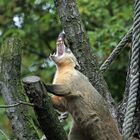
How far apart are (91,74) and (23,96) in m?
0.68

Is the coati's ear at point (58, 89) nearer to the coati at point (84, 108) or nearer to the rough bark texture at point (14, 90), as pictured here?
the coati at point (84, 108)

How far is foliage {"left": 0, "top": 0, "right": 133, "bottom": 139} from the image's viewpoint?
734cm

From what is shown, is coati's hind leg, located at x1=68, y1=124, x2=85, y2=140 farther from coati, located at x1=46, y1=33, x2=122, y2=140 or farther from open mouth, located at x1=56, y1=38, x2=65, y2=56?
open mouth, located at x1=56, y1=38, x2=65, y2=56

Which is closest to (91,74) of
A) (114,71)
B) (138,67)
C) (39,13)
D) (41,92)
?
(138,67)

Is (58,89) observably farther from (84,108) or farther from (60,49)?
(60,49)

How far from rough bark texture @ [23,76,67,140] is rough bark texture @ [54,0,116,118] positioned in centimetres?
113

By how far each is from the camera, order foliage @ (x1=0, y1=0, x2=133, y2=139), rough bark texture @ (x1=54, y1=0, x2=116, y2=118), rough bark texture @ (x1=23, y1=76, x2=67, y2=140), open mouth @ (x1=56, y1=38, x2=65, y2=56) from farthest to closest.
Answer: foliage @ (x1=0, y1=0, x2=133, y2=139) < rough bark texture @ (x1=54, y1=0, x2=116, y2=118) < open mouth @ (x1=56, y1=38, x2=65, y2=56) < rough bark texture @ (x1=23, y1=76, x2=67, y2=140)

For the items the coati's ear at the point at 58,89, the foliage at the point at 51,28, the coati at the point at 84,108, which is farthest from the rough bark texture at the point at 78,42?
the foliage at the point at 51,28

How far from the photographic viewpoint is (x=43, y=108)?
3.05 metres

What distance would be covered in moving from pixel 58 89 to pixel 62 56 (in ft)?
1.76

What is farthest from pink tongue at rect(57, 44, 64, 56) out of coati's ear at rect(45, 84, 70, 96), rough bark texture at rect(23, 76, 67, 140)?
rough bark texture at rect(23, 76, 67, 140)

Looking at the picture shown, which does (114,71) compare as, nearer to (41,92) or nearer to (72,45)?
(72,45)

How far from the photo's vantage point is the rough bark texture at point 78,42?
426cm

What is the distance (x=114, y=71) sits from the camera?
8.08 meters
